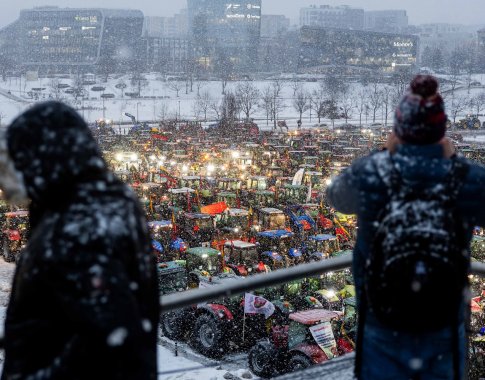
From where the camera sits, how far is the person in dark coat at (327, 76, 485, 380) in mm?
2195

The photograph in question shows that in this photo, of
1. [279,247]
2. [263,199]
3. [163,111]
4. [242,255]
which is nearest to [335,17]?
[163,111]

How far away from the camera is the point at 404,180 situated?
2.17 m

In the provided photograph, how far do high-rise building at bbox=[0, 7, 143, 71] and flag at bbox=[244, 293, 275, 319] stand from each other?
96.7 m

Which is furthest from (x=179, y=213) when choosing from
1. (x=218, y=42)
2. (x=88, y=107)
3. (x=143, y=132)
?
(x=218, y=42)

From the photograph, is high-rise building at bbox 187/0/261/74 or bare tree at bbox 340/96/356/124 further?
high-rise building at bbox 187/0/261/74

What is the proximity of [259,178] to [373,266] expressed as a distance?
2523cm

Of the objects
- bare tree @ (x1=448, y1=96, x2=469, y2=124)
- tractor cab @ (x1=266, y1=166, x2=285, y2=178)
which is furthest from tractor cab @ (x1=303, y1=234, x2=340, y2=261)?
bare tree @ (x1=448, y1=96, x2=469, y2=124)

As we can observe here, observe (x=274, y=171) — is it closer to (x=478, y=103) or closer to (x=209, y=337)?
(x=209, y=337)

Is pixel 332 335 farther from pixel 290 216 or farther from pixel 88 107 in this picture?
pixel 88 107

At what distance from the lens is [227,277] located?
14.4 metres

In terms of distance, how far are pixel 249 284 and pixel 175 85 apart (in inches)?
3401

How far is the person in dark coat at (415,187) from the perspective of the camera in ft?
7.20

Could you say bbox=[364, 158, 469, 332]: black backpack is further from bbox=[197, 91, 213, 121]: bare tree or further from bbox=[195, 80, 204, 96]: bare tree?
bbox=[195, 80, 204, 96]: bare tree

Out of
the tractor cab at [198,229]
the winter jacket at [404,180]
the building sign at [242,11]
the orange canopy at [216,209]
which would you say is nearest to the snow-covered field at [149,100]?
the building sign at [242,11]
